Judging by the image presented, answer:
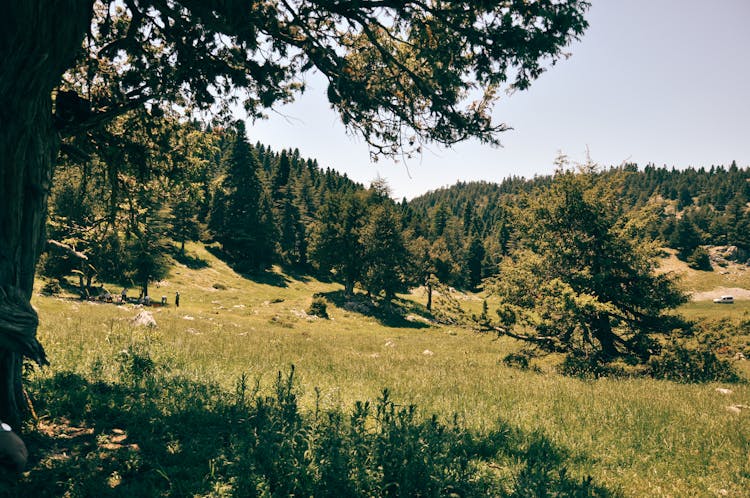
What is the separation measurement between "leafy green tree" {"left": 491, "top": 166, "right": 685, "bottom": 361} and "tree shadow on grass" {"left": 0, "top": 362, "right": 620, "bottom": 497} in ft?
29.0

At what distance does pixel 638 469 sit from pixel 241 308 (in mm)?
36866

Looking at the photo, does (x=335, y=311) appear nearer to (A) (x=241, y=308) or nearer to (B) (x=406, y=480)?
(A) (x=241, y=308)

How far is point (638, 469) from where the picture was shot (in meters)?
5.17

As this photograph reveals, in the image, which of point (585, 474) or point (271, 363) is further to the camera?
point (271, 363)

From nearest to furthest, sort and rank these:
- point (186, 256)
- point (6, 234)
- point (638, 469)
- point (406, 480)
Result: point (406, 480)
point (6, 234)
point (638, 469)
point (186, 256)

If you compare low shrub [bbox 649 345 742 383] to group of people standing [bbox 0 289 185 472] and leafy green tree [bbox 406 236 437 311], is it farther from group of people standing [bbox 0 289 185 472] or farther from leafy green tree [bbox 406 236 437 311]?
leafy green tree [bbox 406 236 437 311]

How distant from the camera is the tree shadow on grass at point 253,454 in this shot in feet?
12.4

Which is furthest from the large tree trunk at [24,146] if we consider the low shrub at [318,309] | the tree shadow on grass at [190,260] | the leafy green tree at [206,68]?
the tree shadow on grass at [190,260]

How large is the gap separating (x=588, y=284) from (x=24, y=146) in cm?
1569

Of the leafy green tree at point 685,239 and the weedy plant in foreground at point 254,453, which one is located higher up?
the leafy green tree at point 685,239

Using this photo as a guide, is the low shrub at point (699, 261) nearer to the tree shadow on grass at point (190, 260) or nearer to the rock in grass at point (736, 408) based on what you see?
the rock in grass at point (736, 408)

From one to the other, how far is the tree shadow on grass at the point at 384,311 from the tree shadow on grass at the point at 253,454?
114 feet

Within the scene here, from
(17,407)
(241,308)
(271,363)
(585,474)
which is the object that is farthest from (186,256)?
(585,474)

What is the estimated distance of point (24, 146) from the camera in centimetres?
447
